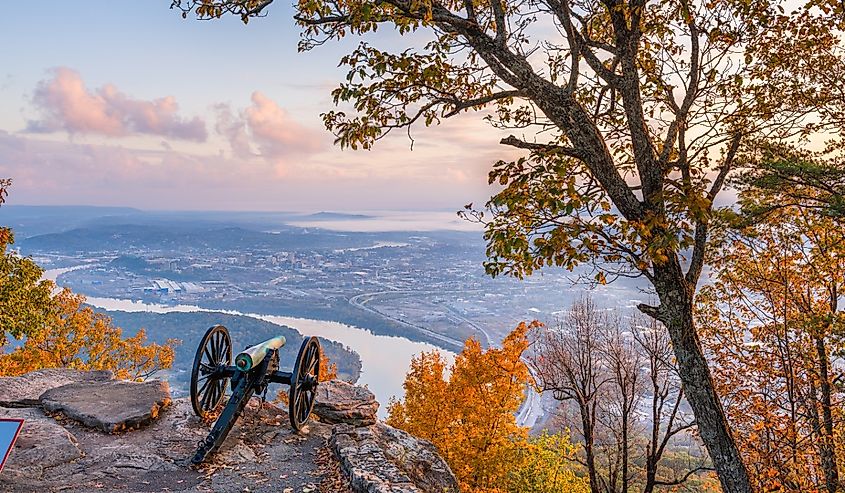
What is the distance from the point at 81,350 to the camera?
2161 cm

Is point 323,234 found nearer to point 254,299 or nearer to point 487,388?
point 254,299

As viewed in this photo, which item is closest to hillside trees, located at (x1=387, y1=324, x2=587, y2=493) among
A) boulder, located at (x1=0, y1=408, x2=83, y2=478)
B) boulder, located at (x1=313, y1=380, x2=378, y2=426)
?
boulder, located at (x1=313, y1=380, x2=378, y2=426)

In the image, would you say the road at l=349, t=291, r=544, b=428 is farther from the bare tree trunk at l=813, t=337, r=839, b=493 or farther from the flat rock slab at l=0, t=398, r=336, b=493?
the flat rock slab at l=0, t=398, r=336, b=493

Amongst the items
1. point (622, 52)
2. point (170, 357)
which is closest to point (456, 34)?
point (622, 52)

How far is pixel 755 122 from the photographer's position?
701 cm

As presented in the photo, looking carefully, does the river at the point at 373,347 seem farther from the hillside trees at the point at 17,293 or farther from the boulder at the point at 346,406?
the boulder at the point at 346,406

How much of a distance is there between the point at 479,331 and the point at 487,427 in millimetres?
51158

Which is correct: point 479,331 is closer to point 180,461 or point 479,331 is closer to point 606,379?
point 606,379

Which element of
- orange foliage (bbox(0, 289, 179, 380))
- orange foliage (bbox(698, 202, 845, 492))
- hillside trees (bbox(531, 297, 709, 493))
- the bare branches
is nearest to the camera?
the bare branches

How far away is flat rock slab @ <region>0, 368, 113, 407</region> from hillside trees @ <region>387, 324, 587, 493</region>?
940 centimetres

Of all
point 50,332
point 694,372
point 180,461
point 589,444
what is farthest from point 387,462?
point 50,332

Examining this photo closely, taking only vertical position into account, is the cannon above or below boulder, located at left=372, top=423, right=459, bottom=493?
above

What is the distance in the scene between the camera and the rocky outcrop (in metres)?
5.79

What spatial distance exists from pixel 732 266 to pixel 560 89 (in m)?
9.53
